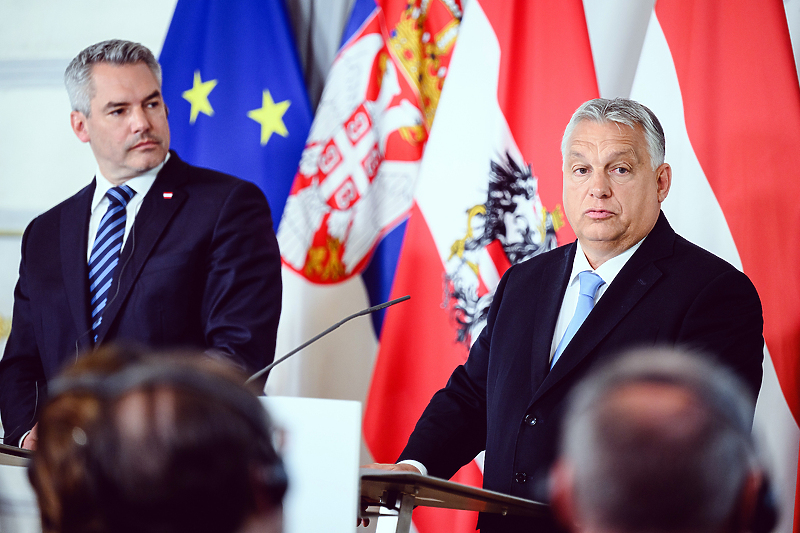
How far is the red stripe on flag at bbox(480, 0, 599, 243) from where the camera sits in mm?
3125

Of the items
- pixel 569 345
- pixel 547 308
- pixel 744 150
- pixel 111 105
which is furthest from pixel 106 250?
pixel 744 150

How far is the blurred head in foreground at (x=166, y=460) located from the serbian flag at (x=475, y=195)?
2.58 m

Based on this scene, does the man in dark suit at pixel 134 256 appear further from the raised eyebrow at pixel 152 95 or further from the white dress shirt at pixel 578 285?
the white dress shirt at pixel 578 285

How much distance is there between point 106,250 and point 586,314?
1.60 m

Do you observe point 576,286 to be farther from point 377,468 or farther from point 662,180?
point 377,468

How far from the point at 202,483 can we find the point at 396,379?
2.72 metres

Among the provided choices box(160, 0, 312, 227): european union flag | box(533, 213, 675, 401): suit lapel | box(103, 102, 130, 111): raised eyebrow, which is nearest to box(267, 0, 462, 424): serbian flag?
box(160, 0, 312, 227): european union flag

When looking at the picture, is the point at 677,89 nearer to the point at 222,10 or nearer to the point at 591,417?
the point at 222,10

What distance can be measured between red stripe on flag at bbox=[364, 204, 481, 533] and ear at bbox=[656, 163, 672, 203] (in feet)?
3.46

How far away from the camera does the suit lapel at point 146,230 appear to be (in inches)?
105

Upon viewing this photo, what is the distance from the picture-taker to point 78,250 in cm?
280

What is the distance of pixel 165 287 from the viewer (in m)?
2.68

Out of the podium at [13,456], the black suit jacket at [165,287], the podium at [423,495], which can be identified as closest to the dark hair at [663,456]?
the podium at [423,495]

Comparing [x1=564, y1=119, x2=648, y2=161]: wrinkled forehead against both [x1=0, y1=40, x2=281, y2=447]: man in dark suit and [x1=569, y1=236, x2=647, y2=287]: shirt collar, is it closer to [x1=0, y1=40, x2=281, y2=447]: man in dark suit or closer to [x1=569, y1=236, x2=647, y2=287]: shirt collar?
[x1=569, y1=236, x2=647, y2=287]: shirt collar
